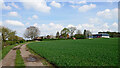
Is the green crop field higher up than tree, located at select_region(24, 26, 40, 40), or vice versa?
tree, located at select_region(24, 26, 40, 40)

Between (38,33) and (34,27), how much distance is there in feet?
15.5

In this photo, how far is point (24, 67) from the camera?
17.7 feet

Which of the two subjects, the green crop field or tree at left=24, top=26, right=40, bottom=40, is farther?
tree at left=24, top=26, right=40, bottom=40

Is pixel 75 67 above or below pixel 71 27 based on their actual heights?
below

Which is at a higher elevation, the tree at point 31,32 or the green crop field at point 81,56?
the tree at point 31,32

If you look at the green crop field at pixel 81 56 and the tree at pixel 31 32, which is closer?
the green crop field at pixel 81 56

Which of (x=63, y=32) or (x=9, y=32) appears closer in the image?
(x=9, y=32)

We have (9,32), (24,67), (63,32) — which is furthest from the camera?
(63,32)

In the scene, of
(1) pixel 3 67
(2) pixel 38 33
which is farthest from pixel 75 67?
(2) pixel 38 33

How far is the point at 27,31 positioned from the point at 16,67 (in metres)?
55.0

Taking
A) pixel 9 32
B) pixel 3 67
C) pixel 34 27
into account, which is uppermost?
pixel 34 27

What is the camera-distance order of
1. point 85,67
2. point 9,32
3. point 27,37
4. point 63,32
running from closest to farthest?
point 85,67, point 9,32, point 27,37, point 63,32

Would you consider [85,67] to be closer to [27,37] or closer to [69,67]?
[69,67]

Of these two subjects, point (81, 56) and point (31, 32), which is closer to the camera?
point (81, 56)
